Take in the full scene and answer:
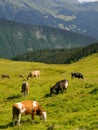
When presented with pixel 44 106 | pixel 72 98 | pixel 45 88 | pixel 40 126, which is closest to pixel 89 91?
pixel 72 98

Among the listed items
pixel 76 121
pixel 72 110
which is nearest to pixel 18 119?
pixel 76 121

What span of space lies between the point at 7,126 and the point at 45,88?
833 inches

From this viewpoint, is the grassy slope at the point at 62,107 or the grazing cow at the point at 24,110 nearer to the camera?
the grassy slope at the point at 62,107

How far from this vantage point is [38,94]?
47.6 meters

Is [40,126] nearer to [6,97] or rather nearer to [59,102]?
[59,102]

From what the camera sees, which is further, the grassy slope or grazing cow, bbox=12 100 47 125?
grazing cow, bbox=12 100 47 125

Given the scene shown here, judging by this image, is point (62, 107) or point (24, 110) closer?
point (24, 110)

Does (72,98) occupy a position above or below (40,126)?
above

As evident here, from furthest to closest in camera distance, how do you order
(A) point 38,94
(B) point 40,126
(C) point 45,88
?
(C) point 45,88, (A) point 38,94, (B) point 40,126

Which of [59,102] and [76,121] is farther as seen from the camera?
[59,102]

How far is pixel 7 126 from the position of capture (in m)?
30.3

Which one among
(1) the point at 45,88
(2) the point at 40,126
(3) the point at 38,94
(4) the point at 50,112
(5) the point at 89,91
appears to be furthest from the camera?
(1) the point at 45,88

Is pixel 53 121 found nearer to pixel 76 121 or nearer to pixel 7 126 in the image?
pixel 76 121

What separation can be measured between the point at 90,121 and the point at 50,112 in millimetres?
7040
